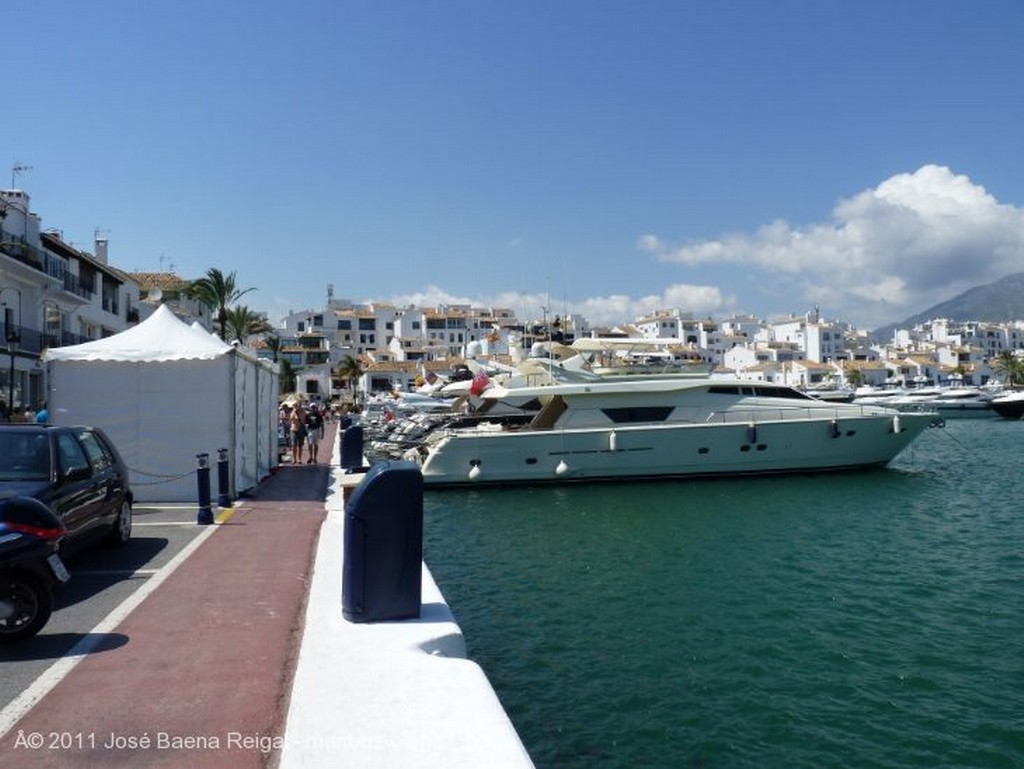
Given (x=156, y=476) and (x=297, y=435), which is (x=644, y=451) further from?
(x=156, y=476)

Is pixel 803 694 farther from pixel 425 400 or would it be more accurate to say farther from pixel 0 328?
pixel 425 400

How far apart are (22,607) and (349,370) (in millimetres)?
86149

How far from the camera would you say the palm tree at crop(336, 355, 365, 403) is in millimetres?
90188

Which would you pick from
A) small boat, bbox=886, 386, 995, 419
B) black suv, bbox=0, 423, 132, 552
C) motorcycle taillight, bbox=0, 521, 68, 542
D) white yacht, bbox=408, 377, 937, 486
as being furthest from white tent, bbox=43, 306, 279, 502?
small boat, bbox=886, 386, 995, 419

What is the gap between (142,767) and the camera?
4.01 meters

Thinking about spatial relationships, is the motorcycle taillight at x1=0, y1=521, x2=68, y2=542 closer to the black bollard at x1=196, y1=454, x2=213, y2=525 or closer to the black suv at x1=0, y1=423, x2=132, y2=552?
the black suv at x1=0, y1=423, x2=132, y2=552

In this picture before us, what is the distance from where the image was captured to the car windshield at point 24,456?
25.8 ft

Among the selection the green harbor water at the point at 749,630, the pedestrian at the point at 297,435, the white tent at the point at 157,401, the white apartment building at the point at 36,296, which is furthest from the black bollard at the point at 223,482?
the white apartment building at the point at 36,296

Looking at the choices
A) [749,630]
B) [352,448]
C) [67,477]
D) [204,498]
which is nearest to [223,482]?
[204,498]

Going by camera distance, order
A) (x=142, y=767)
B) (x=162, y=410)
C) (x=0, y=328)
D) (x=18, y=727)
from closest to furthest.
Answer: (x=142, y=767)
(x=18, y=727)
(x=162, y=410)
(x=0, y=328)

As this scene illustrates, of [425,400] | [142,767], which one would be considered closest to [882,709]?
[142,767]

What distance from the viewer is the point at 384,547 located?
6.04 m

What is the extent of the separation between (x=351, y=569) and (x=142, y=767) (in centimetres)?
221

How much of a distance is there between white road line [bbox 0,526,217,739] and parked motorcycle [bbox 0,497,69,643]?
1.32 feet
